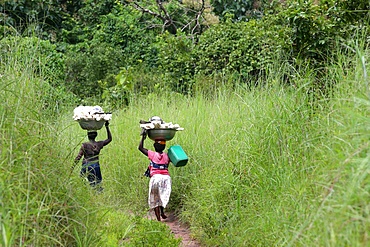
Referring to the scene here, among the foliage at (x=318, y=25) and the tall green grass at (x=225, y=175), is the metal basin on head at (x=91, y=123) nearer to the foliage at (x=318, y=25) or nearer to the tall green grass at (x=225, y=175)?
the tall green grass at (x=225, y=175)

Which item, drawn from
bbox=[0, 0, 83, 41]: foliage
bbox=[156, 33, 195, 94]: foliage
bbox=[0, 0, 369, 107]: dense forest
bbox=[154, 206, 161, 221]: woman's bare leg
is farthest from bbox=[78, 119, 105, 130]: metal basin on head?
bbox=[0, 0, 83, 41]: foliage

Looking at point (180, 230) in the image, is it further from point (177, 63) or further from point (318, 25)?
point (177, 63)

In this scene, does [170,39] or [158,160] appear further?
[170,39]

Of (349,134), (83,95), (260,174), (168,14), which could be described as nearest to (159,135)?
(260,174)

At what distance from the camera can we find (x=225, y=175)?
5664mm

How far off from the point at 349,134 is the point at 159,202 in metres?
3.29

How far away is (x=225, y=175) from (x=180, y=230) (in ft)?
3.20

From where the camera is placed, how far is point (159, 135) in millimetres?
6043

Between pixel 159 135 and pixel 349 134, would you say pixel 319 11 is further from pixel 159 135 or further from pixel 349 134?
pixel 349 134

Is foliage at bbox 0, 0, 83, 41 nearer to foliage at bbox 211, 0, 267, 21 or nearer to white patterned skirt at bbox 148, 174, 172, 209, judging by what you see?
foliage at bbox 211, 0, 267, 21

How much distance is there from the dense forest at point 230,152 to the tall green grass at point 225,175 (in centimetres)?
1

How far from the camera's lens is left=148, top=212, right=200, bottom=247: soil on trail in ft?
18.4

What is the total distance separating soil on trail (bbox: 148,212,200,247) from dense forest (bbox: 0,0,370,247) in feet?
0.26

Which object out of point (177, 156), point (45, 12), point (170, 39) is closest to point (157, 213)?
point (177, 156)
